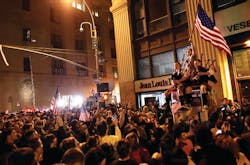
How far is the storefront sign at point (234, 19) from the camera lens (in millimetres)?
13062

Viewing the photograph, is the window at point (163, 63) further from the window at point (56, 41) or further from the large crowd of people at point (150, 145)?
the window at point (56, 41)

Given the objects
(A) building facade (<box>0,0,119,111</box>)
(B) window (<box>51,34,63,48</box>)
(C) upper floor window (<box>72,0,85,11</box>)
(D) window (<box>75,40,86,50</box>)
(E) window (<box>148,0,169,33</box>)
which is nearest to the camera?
(E) window (<box>148,0,169,33</box>)

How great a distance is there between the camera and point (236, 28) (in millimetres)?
13391

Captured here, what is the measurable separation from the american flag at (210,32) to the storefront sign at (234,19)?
6.70ft

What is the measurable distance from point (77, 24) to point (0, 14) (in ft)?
43.3

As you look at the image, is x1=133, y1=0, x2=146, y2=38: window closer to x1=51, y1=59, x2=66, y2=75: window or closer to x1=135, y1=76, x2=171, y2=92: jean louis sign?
x1=135, y1=76, x2=171, y2=92: jean louis sign

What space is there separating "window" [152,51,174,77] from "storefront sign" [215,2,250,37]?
488 cm

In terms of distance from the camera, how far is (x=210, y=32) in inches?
462

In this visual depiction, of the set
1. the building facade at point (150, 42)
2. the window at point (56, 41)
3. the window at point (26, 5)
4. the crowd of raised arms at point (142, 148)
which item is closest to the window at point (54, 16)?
the window at point (56, 41)

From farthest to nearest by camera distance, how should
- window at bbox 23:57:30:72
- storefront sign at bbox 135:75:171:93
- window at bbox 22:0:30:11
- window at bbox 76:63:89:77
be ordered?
1. window at bbox 76:63:89:77
2. window at bbox 22:0:30:11
3. window at bbox 23:57:30:72
4. storefront sign at bbox 135:75:171:93

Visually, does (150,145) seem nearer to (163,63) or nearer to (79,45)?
(163,63)

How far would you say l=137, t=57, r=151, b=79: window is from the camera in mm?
20156

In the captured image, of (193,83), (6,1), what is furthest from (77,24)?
(193,83)

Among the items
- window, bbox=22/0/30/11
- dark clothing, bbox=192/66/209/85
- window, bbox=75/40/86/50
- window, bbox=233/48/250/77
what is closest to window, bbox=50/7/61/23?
window, bbox=22/0/30/11
